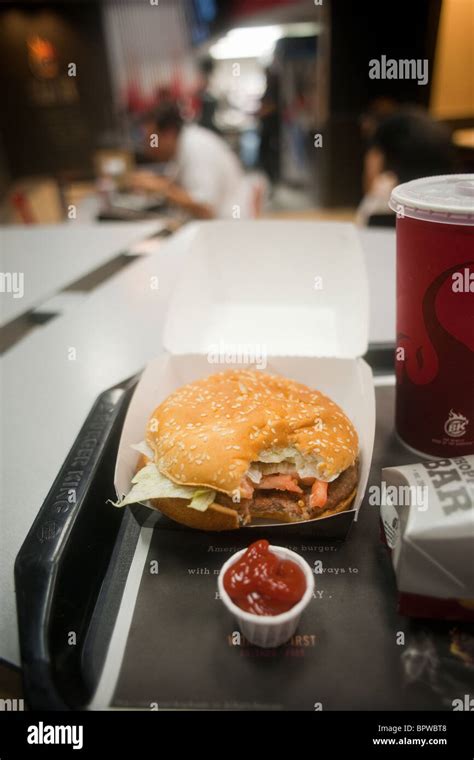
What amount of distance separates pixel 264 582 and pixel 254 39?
985cm

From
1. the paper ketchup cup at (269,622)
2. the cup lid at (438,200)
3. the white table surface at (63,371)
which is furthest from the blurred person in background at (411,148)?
the paper ketchup cup at (269,622)

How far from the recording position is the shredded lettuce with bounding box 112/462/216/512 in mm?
848

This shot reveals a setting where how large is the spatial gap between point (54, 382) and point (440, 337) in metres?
1.02

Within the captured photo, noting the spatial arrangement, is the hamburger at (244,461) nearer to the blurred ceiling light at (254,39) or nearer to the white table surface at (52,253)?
the white table surface at (52,253)

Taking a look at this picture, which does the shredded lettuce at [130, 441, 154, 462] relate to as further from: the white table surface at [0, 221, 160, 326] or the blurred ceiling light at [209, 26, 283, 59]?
the blurred ceiling light at [209, 26, 283, 59]

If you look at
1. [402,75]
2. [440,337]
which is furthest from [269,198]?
[440,337]

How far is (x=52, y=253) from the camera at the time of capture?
268 centimetres

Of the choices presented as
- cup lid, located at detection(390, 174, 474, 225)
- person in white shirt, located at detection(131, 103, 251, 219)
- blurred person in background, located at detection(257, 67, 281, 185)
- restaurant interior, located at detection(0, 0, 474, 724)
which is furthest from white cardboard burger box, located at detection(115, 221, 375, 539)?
blurred person in background, located at detection(257, 67, 281, 185)

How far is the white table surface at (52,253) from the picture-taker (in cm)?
210

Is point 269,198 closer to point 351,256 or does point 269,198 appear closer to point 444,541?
point 351,256

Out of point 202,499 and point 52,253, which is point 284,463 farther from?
point 52,253

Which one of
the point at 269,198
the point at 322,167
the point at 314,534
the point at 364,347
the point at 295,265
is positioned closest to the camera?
the point at 314,534

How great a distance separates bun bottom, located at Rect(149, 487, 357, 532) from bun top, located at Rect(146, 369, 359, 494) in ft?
0.12
